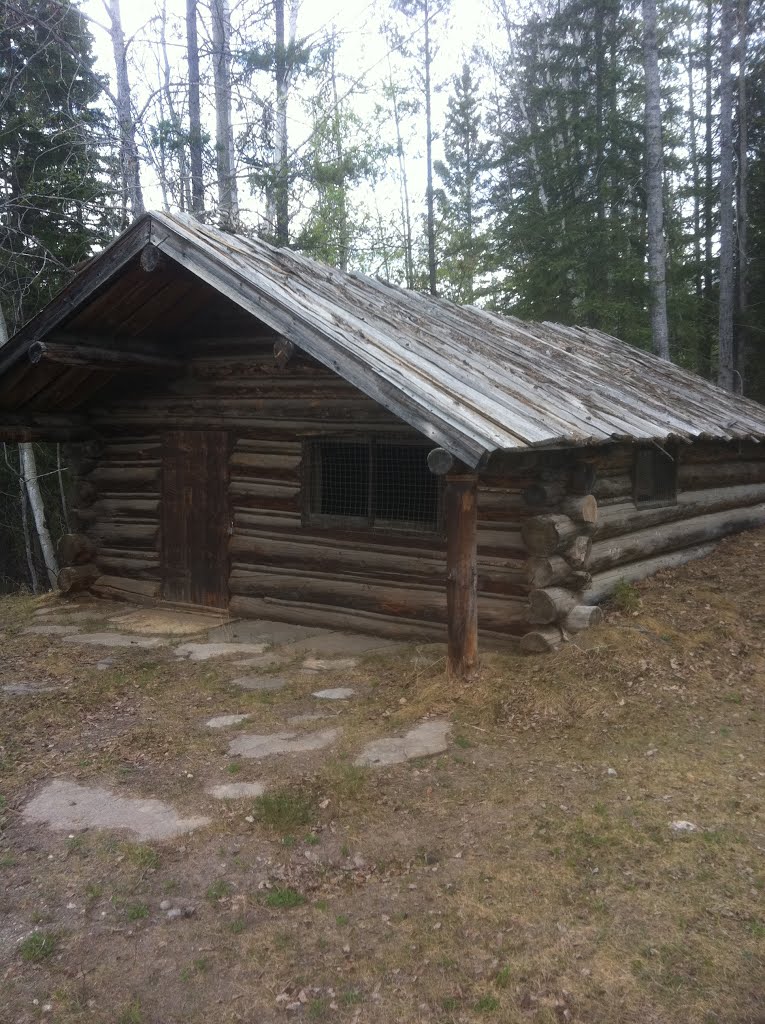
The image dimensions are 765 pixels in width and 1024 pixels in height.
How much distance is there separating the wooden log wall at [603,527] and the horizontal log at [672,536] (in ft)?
0.05

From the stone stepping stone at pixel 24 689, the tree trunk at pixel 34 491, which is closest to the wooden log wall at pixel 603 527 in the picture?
the stone stepping stone at pixel 24 689

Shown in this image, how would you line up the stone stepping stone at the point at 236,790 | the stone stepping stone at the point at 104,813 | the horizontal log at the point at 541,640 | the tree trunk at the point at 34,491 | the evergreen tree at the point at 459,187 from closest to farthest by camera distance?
the stone stepping stone at the point at 104,813 < the stone stepping stone at the point at 236,790 < the horizontal log at the point at 541,640 < the tree trunk at the point at 34,491 < the evergreen tree at the point at 459,187

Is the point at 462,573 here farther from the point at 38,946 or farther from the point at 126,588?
the point at 126,588

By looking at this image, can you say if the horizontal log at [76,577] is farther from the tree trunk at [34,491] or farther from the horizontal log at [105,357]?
the tree trunk at [34,491]

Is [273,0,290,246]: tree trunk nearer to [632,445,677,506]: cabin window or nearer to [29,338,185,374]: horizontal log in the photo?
[29,338,185,374]: horizontal log

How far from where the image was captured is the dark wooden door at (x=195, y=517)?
9.53 metres

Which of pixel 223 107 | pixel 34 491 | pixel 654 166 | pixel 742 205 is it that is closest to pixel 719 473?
pixel 654 166

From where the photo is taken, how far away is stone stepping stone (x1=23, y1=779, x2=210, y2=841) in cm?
450

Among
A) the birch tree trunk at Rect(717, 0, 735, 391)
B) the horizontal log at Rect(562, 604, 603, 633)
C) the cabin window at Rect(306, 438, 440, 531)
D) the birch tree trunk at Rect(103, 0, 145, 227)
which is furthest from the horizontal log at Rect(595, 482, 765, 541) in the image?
the birch tree trunk at Rect(103, 0, 145, 227)

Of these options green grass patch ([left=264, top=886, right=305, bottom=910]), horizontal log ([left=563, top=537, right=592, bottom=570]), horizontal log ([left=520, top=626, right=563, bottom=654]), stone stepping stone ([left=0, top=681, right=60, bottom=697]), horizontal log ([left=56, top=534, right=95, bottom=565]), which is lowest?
green grass patch ([left=264, top=886, right=305, bottom=910])

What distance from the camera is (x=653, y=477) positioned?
393 inches

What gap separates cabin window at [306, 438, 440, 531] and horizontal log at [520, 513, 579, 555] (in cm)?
114

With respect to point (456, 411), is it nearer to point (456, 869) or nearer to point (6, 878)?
point (456, 869)

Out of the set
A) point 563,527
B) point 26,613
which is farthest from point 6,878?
point 26,613
